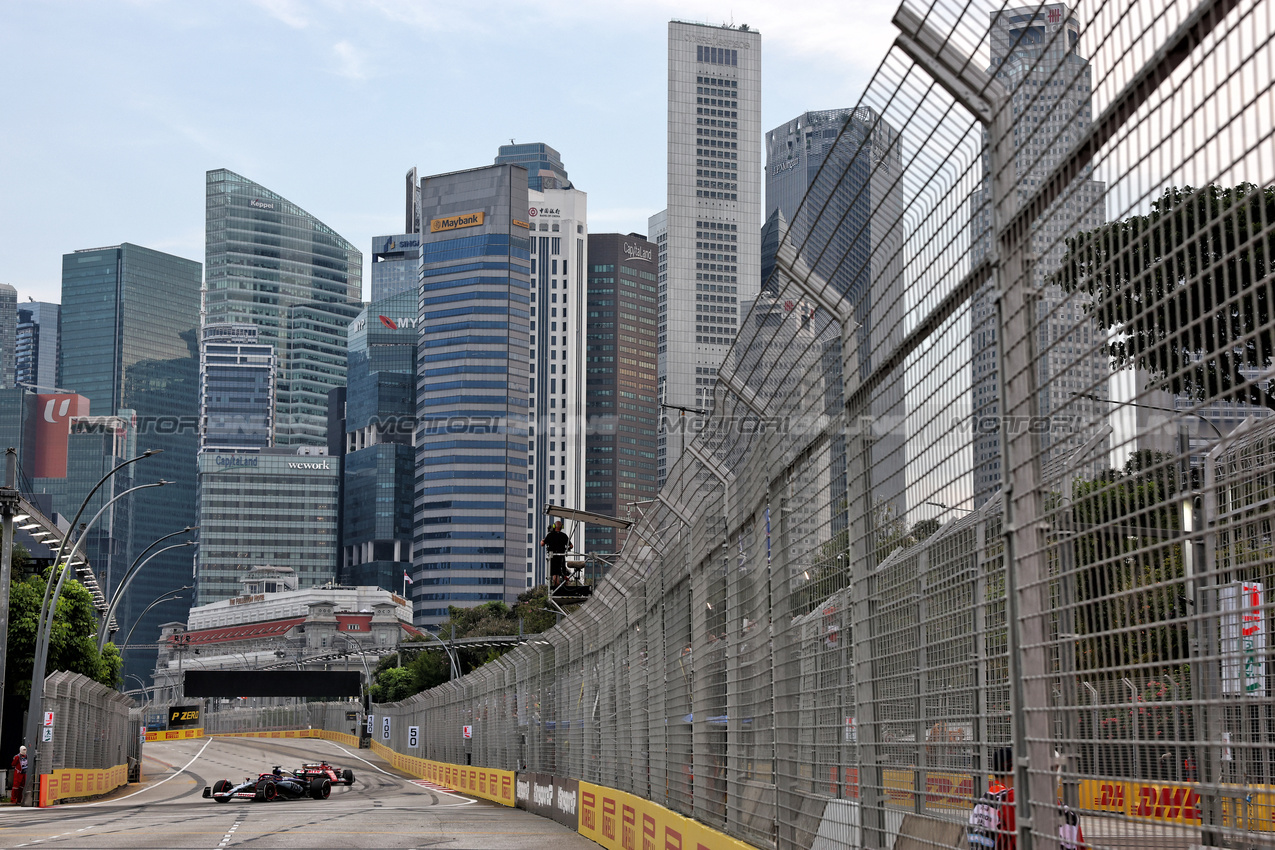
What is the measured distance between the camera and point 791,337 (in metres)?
6.97

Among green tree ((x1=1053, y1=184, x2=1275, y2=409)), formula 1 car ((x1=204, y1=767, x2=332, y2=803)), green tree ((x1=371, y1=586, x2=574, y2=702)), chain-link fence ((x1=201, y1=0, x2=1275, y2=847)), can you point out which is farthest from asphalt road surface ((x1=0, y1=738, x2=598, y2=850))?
green tree ((x1=371, y1=586, x2=574, y2=702))

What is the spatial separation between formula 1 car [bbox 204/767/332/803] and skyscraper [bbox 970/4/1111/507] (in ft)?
100

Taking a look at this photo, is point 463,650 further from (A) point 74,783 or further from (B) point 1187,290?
(B) point 1187,290

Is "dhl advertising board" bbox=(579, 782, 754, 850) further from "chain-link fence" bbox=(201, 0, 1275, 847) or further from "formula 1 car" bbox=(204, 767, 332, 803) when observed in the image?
"formula 1 car" bbox=(204, 767, 332, 803)

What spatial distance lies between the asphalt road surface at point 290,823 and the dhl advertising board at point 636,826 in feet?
1.59

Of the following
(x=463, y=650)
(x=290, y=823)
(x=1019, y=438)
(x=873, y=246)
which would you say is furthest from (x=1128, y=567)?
(x=463, y=650)

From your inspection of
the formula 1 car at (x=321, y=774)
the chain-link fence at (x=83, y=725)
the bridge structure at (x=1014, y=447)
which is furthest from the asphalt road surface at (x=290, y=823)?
the bridge structure at (x=1014, y=447)

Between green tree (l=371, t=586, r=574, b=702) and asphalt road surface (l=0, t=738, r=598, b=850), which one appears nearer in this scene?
asphalt road surface (l=0, t=738, r=598, b=850)

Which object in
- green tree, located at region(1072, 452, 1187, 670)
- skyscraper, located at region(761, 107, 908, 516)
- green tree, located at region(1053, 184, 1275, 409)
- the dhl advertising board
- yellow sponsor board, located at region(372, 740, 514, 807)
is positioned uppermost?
skyscraper, located at region(761, 107, 908, 516)

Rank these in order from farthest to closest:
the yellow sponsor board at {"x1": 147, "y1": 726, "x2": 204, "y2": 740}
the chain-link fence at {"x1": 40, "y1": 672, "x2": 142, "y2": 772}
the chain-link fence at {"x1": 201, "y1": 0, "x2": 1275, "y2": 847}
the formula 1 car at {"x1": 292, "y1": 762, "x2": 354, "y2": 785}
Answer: the yellow sponsor board at {"x1": 147, "y1": 726, "x2": 204, "y2": 740} → the formula 1 car at {"x1": 292, "y1": 762, "x2": 354, "y2": 785} → the chain-link fence at {"x1": 40, "y1": 672, "x2": 142, "y2": 772} → the chain-link fence at {"x1": 201, "y1": 0, "x2": 1275, "y2": 847}

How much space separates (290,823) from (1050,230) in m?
21.4

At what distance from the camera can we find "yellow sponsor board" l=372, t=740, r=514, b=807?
28.7 m

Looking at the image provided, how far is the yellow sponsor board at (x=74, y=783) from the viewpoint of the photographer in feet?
96.8

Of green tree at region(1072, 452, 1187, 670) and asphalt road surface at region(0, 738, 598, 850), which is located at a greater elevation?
green tree at region(1072, 452, 1187, 670)
